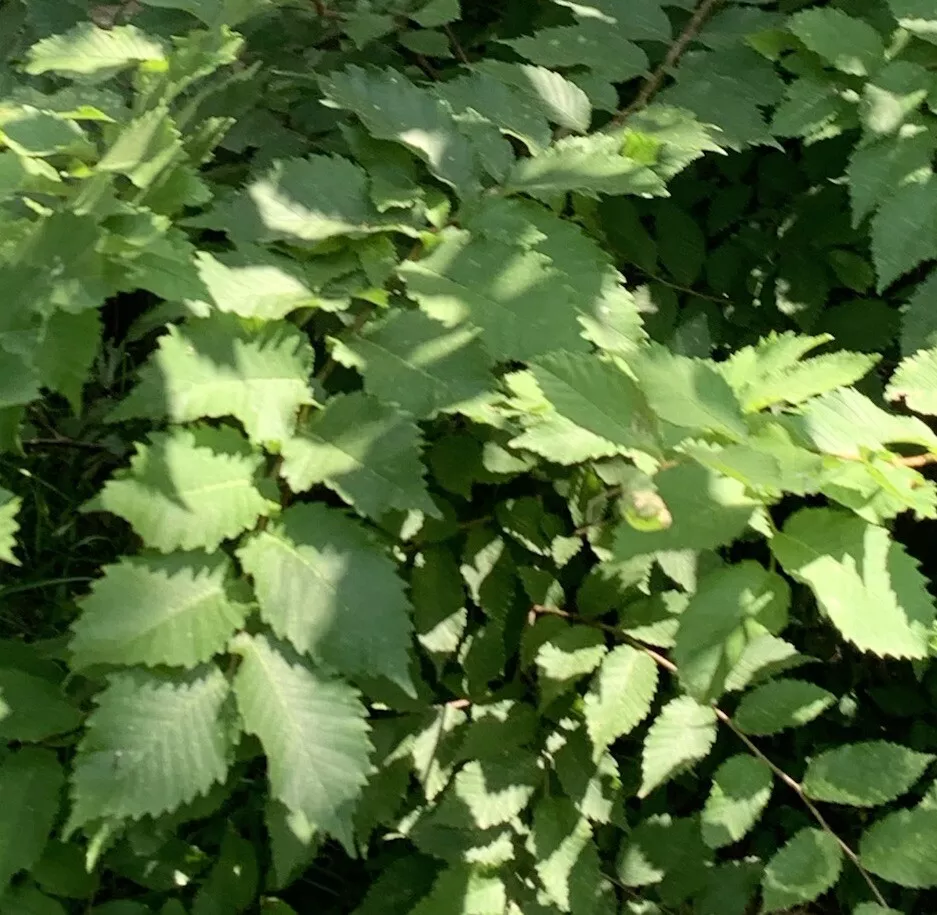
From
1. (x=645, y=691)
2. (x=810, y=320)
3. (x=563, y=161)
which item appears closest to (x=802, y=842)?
(x=645, y=691)

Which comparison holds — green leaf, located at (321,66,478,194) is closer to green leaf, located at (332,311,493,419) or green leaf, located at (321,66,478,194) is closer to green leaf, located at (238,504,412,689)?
green leaf, located at (332,311,493,419)

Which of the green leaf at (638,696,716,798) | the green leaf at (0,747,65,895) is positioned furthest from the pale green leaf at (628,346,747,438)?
the green leaf at (0,747,65,895)

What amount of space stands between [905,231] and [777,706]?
0.53 m

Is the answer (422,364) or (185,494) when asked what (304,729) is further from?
(422,364)

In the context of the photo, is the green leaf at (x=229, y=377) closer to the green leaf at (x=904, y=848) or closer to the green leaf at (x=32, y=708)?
the green leaf at (x=32, y=708)

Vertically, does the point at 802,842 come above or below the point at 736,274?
below

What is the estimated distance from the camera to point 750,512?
66 cm

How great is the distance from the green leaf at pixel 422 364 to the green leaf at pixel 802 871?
0.64 meters

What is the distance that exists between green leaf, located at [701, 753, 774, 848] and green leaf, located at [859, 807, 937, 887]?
117mm

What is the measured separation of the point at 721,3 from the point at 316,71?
1.62 ft

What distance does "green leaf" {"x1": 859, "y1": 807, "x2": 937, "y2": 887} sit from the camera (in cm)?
93

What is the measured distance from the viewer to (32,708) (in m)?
0.83

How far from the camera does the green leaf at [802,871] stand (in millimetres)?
972

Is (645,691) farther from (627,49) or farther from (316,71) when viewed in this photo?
(316,71)
